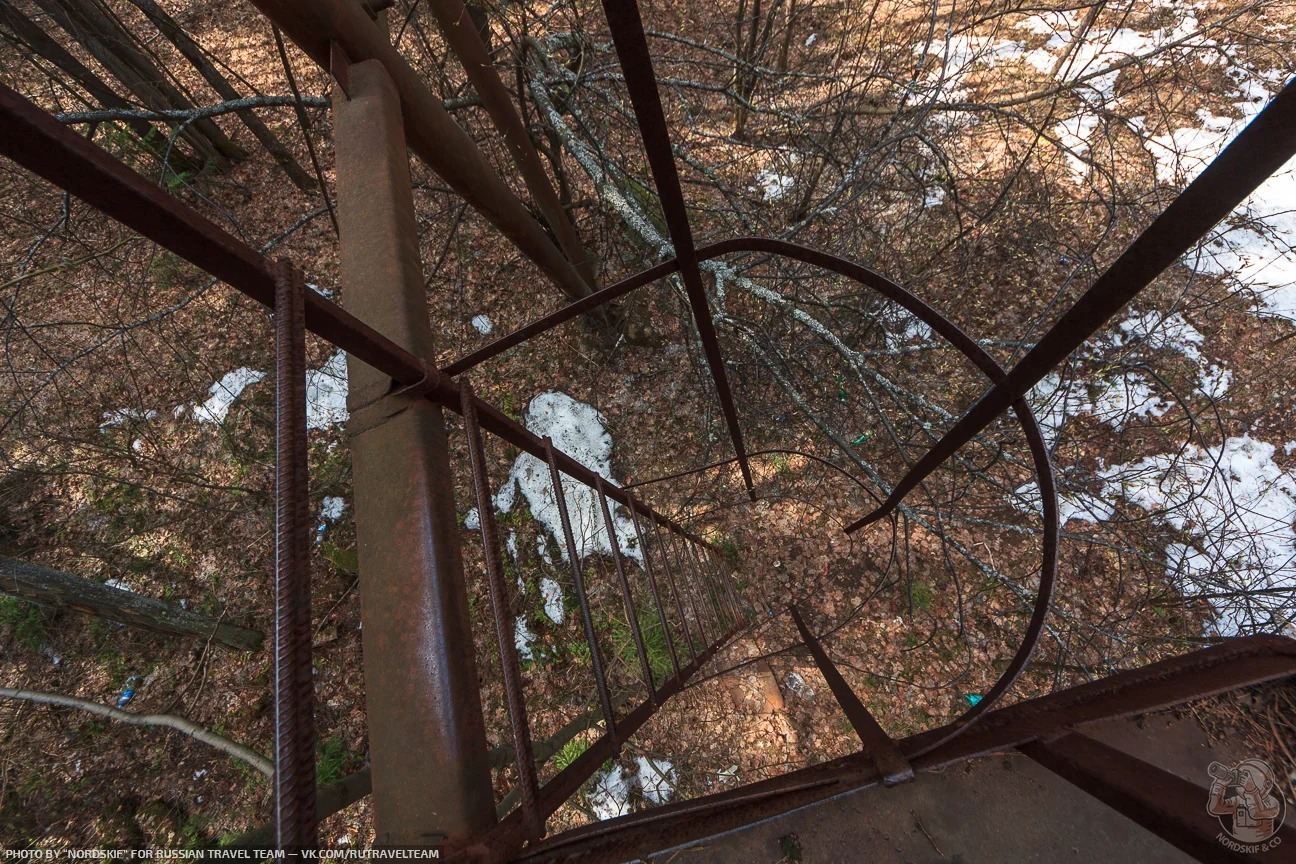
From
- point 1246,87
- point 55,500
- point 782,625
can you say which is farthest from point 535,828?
point 1246,87

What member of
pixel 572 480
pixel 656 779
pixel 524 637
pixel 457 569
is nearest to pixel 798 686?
pixel 656 779

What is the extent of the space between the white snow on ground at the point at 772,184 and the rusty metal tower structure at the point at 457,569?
16.0 feet

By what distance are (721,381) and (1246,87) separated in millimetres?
8084

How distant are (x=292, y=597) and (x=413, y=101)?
2.44 m

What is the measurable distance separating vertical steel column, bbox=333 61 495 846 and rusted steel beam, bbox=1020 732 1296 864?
115 cm

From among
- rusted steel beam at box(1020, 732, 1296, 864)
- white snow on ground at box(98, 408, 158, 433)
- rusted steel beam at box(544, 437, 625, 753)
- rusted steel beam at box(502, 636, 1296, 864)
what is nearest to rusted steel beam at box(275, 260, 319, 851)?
rusted steel beam at box(502, 636, 1296, 864)

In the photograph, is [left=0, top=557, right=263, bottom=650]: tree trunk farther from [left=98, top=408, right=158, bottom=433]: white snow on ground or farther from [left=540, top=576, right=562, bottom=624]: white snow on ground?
[left=540, top=576, right=562, bottom=624]: white snow on ground

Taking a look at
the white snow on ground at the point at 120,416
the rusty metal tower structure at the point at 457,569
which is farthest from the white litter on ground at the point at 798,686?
the white snow on ground at the point at 120,416

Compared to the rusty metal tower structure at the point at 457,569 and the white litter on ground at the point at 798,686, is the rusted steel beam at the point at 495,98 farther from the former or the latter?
the white litter on ground at the point at 798,686

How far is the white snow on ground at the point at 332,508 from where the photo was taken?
512cm

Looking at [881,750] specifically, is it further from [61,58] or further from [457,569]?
[61,58]

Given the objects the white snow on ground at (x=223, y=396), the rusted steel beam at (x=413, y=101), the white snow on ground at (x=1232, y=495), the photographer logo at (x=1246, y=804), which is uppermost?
the white snow on ground at (x=223, y=396)

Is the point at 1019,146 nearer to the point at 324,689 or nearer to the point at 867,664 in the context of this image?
the point at 867,664

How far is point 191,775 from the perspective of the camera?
4.23 meters
